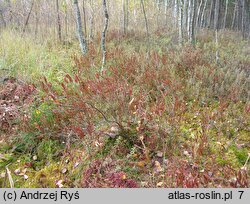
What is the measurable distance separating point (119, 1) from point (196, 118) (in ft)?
30.3

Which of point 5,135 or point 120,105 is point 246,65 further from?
point 5,135

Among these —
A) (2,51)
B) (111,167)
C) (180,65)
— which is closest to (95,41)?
(2,51)

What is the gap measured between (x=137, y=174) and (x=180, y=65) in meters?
3.41

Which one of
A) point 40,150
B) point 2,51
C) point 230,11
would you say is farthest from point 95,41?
point 230,11

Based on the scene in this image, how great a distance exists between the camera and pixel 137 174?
3037mm

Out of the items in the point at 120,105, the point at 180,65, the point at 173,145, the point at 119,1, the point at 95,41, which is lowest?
the point at 173,145

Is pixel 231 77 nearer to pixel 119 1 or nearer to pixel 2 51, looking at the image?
pixel 2 51

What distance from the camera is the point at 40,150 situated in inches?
140

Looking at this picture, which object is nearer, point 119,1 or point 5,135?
point 5,135

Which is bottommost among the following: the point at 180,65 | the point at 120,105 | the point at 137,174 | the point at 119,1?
the point at 137,174

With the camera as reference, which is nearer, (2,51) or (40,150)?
(40,150)

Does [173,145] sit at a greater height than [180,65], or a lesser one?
lesser
